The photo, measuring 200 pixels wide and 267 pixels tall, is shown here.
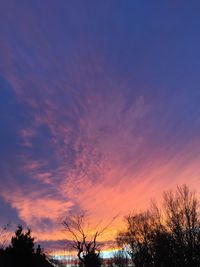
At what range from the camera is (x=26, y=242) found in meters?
30.2

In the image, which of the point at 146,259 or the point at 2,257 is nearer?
the point at 2,257

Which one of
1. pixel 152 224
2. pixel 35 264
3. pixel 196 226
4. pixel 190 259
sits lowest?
pixel 35 264

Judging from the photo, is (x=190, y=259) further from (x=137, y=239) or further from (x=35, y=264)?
(x=35, y=264)

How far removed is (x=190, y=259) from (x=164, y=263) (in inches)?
426

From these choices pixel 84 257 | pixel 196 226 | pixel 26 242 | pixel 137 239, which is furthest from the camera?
pixel 137 239

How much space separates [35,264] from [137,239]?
4702 centimetres

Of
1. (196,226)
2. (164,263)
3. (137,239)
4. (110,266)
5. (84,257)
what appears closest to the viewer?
(84,257)

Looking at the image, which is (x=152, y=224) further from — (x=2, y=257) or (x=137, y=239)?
(x=2, y=257)

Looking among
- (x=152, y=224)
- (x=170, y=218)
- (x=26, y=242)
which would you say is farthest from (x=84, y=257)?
(x=152, y=224)

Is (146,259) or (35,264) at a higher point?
(146,259)

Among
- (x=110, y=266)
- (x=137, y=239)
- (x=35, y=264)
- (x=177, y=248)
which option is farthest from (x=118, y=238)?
(x=35, y=264)

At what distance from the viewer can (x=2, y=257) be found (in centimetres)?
2805

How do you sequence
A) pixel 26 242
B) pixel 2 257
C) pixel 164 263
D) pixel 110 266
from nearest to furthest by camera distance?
1. pixel 2 257
2. pixel 26 242
3. pixel 164 263
4. pixel 110 266

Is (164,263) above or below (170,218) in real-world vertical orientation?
below
